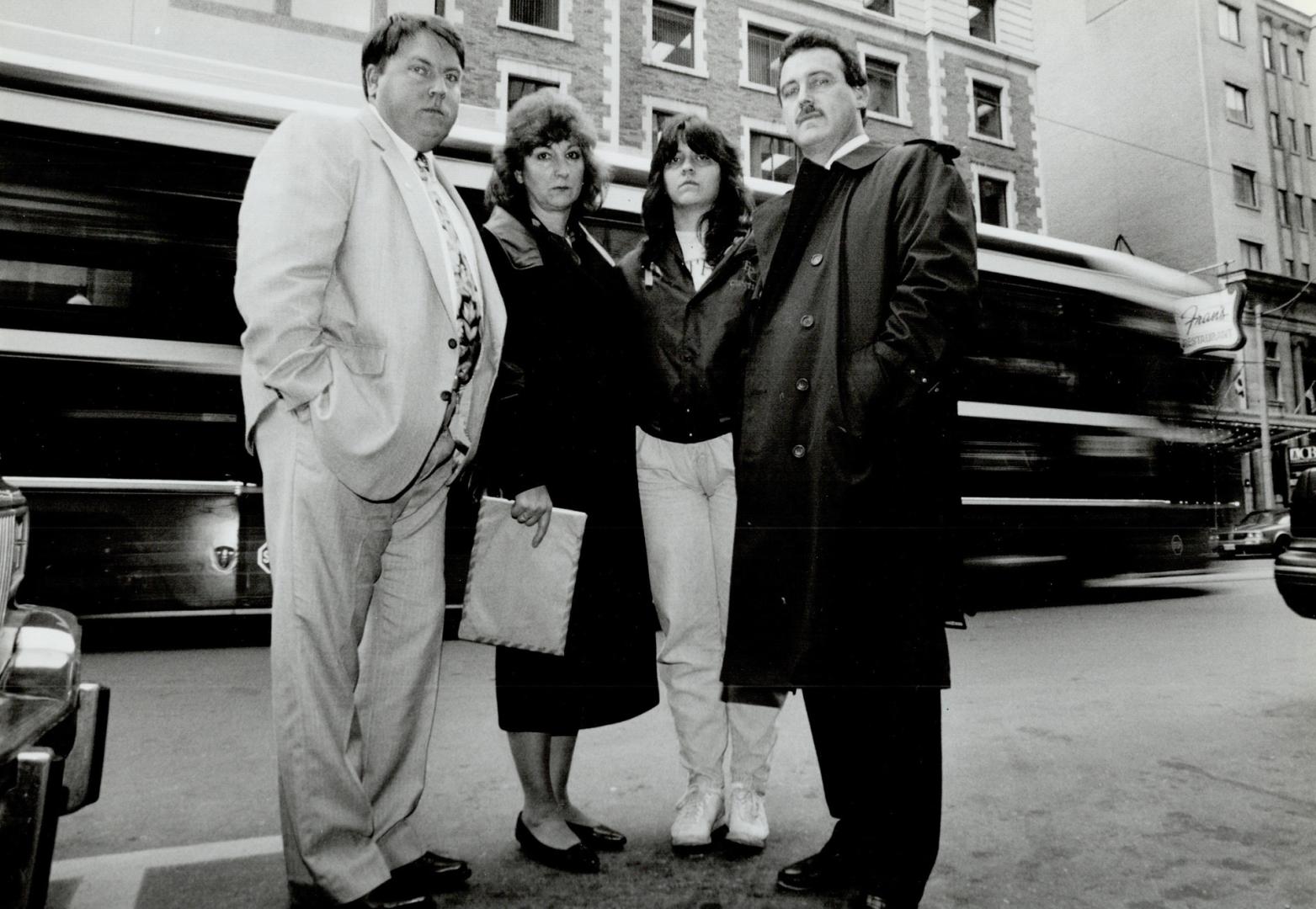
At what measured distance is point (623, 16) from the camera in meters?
14.7

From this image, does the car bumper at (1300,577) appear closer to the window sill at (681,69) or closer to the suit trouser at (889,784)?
the suit trouser at (889,784)

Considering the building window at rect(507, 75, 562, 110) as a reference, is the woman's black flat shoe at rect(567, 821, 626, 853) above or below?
below

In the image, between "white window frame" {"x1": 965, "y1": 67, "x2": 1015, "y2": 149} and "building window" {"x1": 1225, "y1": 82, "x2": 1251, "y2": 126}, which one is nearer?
"white window frame" {"x1": 965, "y1": 67, "x2": 1015, "y2": 149}

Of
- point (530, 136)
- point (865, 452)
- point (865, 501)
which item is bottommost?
point (865, 501)

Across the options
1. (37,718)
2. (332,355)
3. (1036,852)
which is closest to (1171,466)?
(1036,852)

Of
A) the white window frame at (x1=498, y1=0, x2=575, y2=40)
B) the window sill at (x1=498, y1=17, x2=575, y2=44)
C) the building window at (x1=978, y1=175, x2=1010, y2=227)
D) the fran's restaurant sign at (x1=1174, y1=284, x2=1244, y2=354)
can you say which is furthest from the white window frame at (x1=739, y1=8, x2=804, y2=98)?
the fran's restaurant sign at (x1=1174, y1=284, x2=1244, y2=354)

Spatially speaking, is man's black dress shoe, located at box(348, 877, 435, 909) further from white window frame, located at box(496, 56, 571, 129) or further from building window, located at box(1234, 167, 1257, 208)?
building window, located at box(1234, 167, 1257, 208)

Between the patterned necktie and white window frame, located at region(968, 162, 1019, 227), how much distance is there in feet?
64.3

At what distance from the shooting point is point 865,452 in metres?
1.83

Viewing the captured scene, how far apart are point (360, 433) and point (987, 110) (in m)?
21.2

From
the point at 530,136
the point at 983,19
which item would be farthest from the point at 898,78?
the point at 530,136

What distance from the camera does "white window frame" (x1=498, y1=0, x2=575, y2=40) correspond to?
13367 millimetres

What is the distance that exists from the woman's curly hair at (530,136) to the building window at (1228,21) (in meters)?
25.2

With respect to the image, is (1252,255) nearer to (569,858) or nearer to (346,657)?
(569,858)
